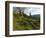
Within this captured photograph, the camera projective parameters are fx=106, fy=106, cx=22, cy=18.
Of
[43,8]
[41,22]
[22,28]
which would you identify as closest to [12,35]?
[22,28]

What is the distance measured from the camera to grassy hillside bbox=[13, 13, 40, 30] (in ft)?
5.46

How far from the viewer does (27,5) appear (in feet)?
5.63

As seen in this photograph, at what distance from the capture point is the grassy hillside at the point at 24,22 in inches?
65.5

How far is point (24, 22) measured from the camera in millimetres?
1701

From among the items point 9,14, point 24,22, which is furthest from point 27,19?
point 9,14

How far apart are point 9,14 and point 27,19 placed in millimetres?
306

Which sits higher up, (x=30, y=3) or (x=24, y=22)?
(x=30, y=3)

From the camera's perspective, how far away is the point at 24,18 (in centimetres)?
171

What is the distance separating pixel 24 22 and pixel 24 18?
65 mm

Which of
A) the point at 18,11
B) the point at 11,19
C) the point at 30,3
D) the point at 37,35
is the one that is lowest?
the point at 37,35

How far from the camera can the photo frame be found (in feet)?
5.34

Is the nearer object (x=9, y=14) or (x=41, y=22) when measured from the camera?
(x=9, y=14)

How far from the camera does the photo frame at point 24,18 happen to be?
163 centimetres

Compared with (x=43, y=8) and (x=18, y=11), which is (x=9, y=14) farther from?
(x=43, y=8)
